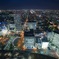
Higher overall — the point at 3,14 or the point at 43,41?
the point at 3,14

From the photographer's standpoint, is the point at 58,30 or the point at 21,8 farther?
the point at 58,30

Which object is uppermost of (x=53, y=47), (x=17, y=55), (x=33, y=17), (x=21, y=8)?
(x=21, y=8)

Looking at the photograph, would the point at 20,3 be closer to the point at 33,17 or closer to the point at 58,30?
the point at 33,17

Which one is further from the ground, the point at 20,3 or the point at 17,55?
the point at 20,3

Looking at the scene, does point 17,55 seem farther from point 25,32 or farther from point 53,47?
point 53,47

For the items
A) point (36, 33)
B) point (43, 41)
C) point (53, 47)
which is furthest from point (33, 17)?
point (53, 47)

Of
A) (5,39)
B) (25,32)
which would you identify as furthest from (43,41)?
(5,39)

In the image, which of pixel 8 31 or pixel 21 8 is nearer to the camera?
pixel 21 8

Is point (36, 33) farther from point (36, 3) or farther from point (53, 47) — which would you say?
point (36, 3)
